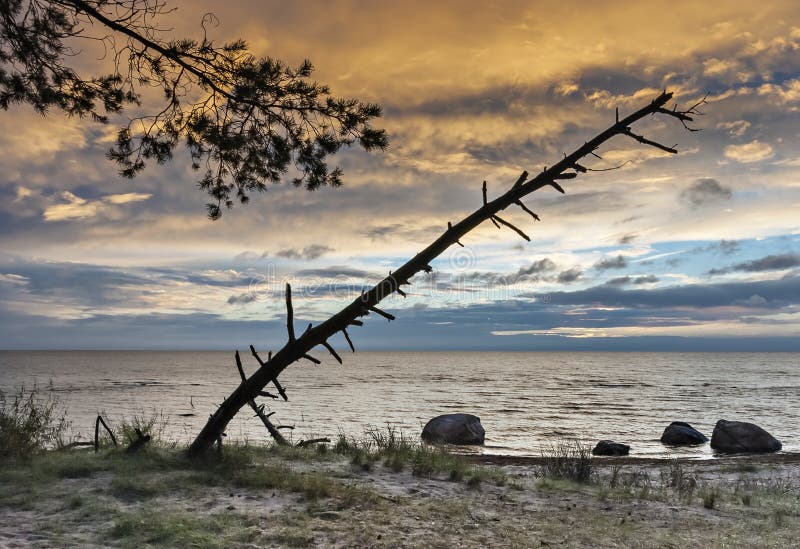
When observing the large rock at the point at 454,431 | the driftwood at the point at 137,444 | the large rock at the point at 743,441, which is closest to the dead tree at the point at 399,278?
the driftwood at the point at 137,444

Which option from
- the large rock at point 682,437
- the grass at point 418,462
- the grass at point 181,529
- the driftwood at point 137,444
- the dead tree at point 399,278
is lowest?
the large rock at point 682,437

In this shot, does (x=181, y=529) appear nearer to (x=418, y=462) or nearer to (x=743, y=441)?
(x=418, y=462)

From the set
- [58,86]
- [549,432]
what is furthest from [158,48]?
[549,432]

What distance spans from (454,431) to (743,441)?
10.9 m

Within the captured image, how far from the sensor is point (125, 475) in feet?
25.9

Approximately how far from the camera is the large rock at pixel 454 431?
70.6ft

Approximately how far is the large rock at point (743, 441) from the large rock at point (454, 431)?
9.10m

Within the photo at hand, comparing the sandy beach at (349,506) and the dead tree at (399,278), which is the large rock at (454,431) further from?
the dead tree at (399,278)

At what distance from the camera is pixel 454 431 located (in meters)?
21.6

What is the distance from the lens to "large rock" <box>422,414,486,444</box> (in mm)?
21516

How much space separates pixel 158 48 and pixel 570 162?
6059 millimetres

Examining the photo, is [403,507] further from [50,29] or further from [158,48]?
[50,29]

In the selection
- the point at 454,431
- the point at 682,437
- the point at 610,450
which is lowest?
the point at 682,437

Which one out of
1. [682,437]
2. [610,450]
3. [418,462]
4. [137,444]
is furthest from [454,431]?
[137,444]
